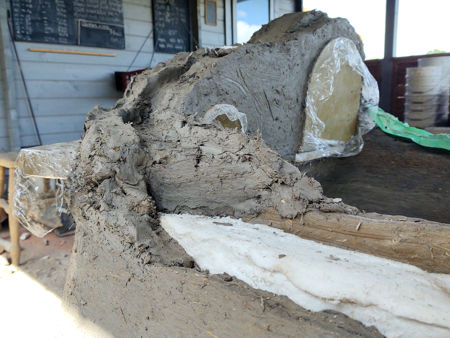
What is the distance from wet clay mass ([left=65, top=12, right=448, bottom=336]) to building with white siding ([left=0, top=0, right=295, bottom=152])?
239 cm

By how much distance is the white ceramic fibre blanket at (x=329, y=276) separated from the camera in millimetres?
865

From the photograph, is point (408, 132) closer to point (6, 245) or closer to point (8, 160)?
point (8, 160)

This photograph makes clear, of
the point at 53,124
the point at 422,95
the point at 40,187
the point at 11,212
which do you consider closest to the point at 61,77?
the point at 53,124

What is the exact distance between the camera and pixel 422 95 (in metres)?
4.57

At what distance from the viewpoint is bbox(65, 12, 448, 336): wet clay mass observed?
104 cm

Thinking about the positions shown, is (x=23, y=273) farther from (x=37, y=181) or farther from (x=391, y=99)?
(x=391, y=99)

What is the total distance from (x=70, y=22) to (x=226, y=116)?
3.00 metres

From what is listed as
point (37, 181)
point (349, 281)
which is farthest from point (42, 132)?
point (349, 281)

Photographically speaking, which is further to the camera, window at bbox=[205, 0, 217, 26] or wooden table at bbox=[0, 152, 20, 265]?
window at bbox=[205, 0, 217, 26]

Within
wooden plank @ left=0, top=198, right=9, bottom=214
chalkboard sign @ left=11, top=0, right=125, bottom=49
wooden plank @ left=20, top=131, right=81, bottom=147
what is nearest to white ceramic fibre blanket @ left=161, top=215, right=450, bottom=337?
wooden plank @ left=0, top=198, right=9, bottom=214

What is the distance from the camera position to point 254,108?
212 cm

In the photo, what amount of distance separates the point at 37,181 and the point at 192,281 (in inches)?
98.6

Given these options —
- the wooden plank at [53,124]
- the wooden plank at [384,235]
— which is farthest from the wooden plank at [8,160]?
the wooden plank at [384,235]

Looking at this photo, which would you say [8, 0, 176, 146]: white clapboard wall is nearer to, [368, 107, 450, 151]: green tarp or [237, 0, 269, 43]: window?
[237, 0, 269, 43]: window
